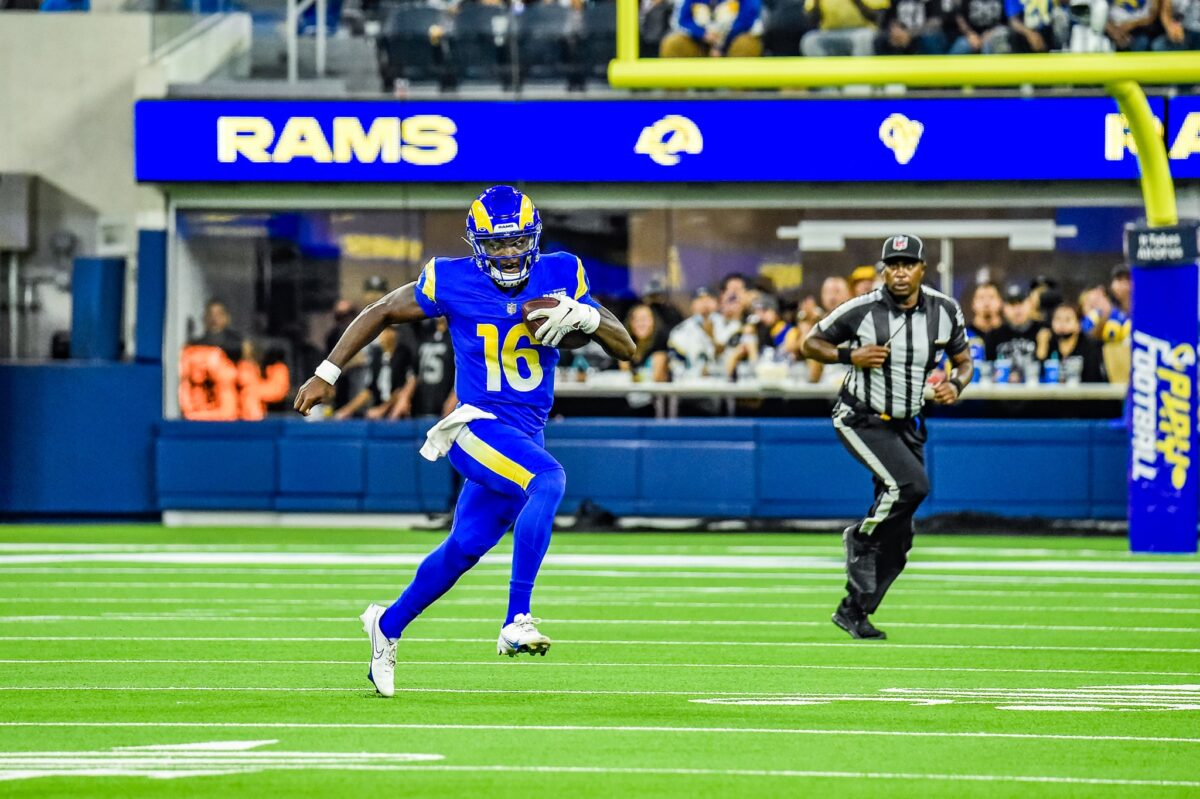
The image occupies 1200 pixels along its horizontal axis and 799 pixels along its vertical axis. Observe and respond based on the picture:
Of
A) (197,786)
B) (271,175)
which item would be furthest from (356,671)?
(271,175)

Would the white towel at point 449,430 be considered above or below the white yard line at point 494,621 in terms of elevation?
above

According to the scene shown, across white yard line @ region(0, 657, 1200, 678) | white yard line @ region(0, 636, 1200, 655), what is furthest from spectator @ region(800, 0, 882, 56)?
white yard line @ region(0, 657, 1200, 678)

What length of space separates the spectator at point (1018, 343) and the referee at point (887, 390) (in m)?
9.14

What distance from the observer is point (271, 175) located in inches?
802

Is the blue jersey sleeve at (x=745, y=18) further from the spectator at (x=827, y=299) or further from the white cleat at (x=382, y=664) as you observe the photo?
the white cleat at (x=382, y=664)

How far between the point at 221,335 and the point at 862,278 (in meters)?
6.34

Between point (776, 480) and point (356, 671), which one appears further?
point (776, 480)

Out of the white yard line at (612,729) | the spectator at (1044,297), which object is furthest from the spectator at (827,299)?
the white yard line at (612,729)

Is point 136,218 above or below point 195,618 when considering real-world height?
above

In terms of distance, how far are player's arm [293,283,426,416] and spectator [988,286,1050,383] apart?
12318mm

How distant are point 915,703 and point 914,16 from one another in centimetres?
1149

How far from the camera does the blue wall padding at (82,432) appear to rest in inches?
811

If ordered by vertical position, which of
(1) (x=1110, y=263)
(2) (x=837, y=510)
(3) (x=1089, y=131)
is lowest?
(2) (x=837, y=510)

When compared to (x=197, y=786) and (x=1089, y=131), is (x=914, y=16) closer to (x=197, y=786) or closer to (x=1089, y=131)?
(x=1089, y=131)
